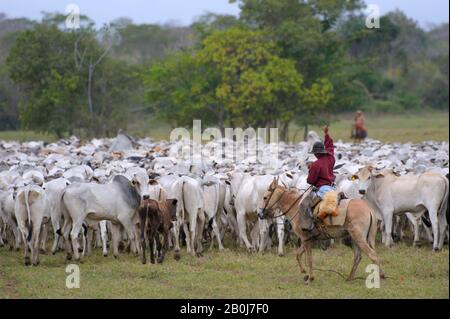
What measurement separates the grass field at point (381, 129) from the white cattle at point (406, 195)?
2606 centimetres

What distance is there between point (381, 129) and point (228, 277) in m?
42.5

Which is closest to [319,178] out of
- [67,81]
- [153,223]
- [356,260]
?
[356,260]

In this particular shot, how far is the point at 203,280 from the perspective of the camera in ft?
43.3

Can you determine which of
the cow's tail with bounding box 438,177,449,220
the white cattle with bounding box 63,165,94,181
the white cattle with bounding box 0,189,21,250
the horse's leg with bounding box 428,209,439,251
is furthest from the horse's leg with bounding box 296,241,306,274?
the white cattle with bounding box 63,165,94,181

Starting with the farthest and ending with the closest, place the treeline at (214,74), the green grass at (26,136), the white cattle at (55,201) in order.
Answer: the green grass at (26,136) → the treeline at (214,74) → the white cattle at (55,201)

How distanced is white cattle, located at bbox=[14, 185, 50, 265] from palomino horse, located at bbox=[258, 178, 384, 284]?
13.3ft

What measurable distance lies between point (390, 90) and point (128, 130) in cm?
2604

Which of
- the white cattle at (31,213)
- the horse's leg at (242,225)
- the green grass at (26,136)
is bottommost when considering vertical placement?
the green grass at (26,136)

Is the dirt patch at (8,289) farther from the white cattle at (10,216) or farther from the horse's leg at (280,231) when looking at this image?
the horse's leg at (280,231)

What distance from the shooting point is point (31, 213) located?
589 inches

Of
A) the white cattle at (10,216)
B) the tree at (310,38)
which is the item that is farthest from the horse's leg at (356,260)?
the tree at (310,38)

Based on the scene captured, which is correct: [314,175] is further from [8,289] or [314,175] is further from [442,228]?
[8,289]

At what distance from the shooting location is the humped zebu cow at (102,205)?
1546 cm

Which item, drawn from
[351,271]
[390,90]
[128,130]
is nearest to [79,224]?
[351,271]
